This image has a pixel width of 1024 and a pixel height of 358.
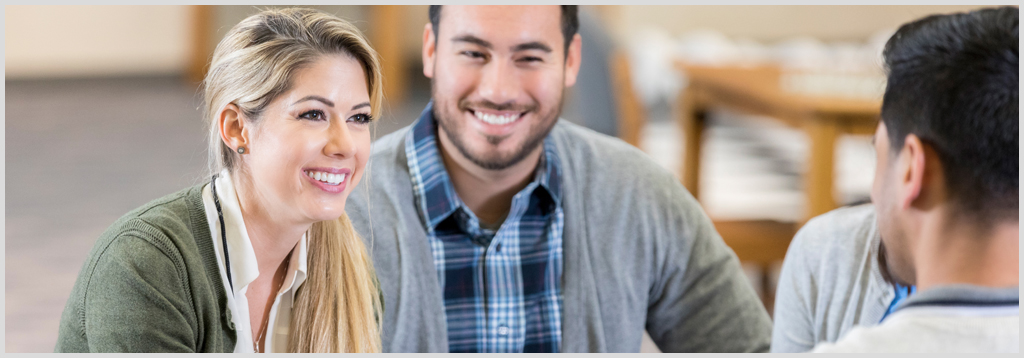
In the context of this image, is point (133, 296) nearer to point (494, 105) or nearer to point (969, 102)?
point (494, 105)

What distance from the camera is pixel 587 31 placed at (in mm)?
2586

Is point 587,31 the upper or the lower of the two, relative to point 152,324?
upper

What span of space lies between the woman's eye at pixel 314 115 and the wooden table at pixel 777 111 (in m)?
1.32

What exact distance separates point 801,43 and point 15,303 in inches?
149

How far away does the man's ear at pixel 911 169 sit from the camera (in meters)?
0.67

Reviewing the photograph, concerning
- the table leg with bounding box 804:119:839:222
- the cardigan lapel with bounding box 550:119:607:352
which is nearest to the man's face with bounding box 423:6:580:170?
the cardigan lapel with bounding box 550:119:607:352

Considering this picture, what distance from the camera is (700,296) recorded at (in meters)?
1.04

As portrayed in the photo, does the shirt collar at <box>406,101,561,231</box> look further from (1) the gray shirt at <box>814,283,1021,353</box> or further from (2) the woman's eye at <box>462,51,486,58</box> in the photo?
(1) the gray shirt at <box>814,283,1021,353</box>

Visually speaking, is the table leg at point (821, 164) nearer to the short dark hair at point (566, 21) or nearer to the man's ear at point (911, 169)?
the short dark hair at point (566, 21)

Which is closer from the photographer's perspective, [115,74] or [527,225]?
[527,225]

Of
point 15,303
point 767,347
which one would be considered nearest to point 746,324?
point 767,347

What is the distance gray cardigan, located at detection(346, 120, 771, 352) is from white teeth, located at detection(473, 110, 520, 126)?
0.35 feet

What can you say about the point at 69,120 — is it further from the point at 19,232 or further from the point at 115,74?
the point at 19,232

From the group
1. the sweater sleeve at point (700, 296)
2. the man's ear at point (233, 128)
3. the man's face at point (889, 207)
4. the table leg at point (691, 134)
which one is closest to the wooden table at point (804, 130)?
the table leg at point (691, 134)
